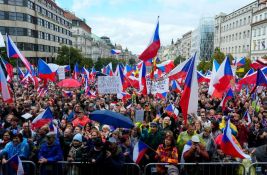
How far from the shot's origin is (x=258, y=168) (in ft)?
19.9

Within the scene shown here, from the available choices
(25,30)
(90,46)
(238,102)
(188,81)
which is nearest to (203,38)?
(90,46)

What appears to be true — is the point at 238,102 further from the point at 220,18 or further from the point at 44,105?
the point at 220,18

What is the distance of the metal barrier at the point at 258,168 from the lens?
5934mm

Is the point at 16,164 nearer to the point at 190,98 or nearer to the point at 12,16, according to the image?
the point at 190,98

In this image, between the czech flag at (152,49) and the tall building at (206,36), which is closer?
the czech flag at (152,49)

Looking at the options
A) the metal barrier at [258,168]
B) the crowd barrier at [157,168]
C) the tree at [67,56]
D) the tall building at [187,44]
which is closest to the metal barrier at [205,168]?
the crowd barrier at [157,168]

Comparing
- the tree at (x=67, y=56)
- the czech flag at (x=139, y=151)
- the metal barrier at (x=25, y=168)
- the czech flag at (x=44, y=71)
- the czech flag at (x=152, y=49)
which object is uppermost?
the tree at (x=67, y=56)

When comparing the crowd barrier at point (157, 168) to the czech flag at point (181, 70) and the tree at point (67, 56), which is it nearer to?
the czech flag at point (181, 70)

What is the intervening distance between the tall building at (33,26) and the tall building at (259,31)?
40050 millimetres

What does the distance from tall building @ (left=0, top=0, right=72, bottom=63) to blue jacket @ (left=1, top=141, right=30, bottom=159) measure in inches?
1799

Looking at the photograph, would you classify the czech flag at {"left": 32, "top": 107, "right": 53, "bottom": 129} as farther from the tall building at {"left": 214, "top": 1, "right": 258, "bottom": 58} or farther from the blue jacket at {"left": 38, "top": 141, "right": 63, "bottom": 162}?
the tall building at {"left": 214, "top": 1, "right": 258, "bottom": 58}

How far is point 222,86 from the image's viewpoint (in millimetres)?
11133

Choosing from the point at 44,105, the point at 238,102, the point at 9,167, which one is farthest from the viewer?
the point at 238,102

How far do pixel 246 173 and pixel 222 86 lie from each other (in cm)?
550
